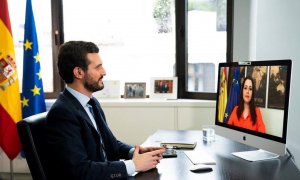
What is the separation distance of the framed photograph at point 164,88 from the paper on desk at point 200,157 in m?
1.34

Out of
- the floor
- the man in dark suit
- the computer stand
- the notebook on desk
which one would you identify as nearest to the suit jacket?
the man in dark suit

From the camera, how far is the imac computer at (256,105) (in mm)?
1377

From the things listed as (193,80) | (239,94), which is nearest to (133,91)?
(193,80)

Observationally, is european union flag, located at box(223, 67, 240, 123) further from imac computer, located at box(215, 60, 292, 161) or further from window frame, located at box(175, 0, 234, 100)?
window frame, located at box(175, 0, 234, 100)

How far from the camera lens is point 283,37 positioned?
1992 millimetres

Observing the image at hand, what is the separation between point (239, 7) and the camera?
8.87 feet

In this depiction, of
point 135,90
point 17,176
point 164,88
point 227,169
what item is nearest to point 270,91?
point 227,169

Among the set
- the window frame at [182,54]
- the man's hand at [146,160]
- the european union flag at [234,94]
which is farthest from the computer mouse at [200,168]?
the window frame at [182,54]

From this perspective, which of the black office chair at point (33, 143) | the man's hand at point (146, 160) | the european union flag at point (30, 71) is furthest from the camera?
the european union flag at point (30, 71)

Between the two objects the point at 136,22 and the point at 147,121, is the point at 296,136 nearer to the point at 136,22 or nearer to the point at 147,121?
the point at 147,121

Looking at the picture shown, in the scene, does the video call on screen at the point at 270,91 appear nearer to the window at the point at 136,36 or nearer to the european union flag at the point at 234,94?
the european union flag at the point at 234,94

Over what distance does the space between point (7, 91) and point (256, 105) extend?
83.9 inches

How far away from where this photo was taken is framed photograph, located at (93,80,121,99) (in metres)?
3.06

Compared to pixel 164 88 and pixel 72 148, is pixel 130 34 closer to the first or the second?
pixel 164 88
